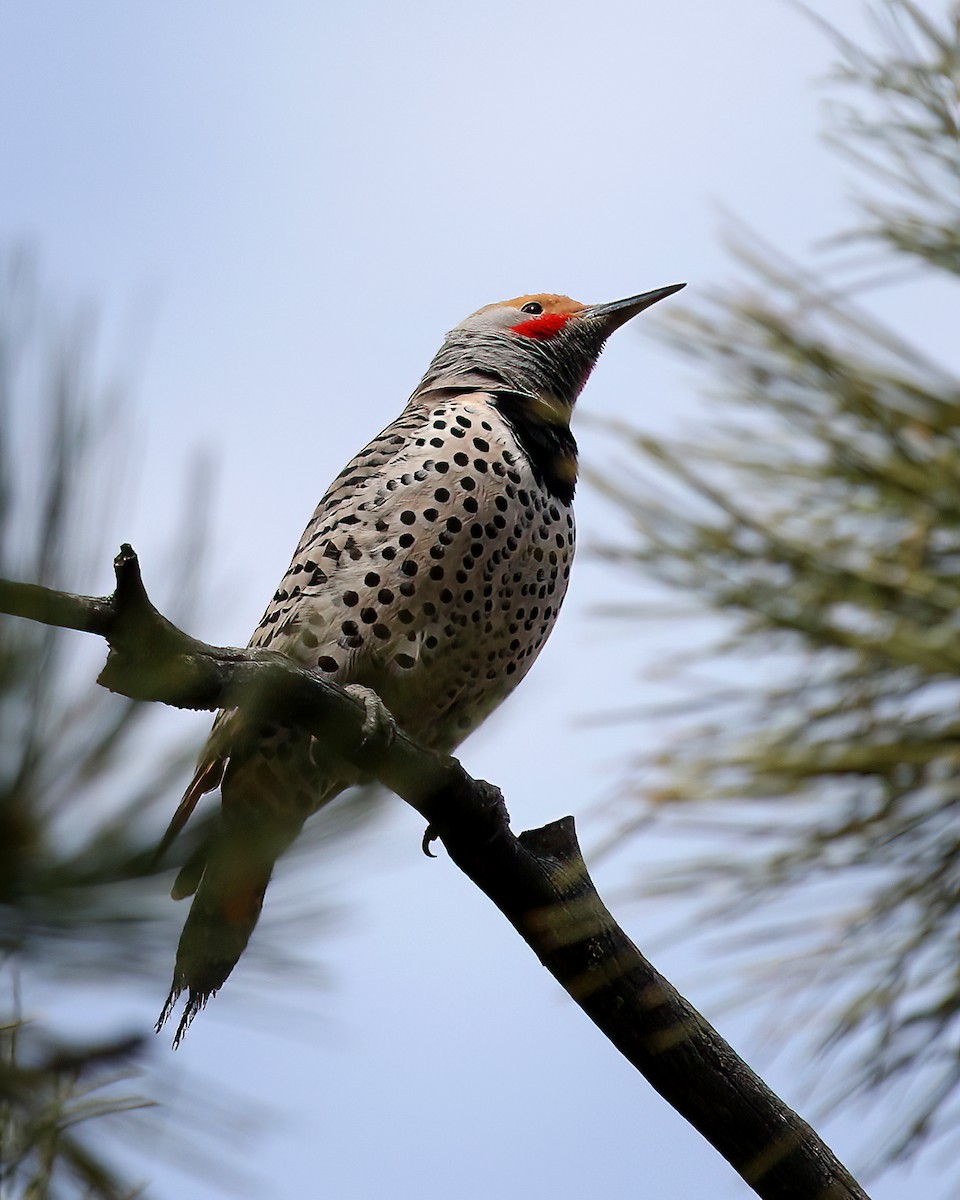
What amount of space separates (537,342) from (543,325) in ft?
0.36

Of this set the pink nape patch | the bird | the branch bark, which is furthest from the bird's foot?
the pink nape patch

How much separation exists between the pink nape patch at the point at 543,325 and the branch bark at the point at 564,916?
2656 millimetres

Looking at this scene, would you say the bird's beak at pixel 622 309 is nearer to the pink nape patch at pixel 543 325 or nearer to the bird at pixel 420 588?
the pink nape patch at pixel 543 325

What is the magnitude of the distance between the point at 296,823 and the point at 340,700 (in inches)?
34.4

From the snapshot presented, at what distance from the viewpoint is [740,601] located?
2.22 meters

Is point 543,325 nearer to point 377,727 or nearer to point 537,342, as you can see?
point 537,342

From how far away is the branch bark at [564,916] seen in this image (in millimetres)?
2734

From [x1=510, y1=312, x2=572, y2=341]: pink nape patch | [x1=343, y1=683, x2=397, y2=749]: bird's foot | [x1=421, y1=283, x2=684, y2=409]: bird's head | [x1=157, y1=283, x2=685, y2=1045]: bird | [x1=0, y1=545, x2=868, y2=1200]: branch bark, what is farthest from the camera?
[x1=510, y1=312, x2=572, y2=341]: pink nape patch

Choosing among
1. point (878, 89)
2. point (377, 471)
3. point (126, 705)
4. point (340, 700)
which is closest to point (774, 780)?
point (126, 705)

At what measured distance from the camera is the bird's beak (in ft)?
19.0

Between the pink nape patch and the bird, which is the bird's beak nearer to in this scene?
the pink nape patch

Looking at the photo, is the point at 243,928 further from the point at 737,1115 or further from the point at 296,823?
the point at 296,823

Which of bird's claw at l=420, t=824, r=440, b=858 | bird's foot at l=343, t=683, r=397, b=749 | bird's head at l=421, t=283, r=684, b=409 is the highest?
bird's head at l=421, t=283, r=684, b=409

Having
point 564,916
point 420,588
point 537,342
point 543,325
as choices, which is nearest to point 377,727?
point 564,916
